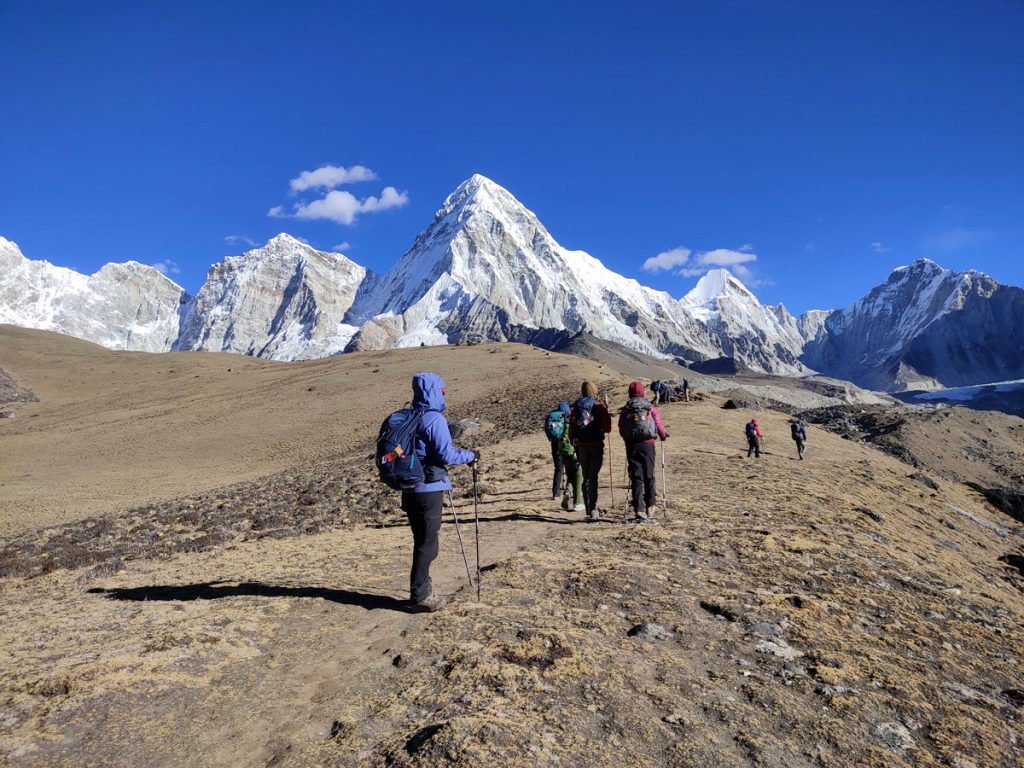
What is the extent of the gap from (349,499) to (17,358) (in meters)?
110

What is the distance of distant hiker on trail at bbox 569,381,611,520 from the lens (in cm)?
1077

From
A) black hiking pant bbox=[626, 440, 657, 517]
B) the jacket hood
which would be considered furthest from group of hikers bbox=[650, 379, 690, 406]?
the jacket hood

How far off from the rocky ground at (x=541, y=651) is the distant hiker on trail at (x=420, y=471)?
425 millimetres

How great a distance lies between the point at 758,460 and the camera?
747 inches

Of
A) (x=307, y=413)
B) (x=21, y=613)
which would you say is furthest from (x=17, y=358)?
(x=21, y=613)

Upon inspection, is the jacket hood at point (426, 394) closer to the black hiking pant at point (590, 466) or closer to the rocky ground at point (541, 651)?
the rocky ground at point (541, 651)

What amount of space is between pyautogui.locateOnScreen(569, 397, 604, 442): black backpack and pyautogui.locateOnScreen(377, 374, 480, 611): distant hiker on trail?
4.58 metres

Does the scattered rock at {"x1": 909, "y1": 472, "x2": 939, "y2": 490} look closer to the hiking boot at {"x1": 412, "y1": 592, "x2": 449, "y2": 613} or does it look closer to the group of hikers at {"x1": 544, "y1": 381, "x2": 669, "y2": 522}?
the group of hikers at {"x1": 544, "y1": 381, "x2": 669, "y2": 522}

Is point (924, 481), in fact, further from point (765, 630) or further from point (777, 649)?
point (777, 649)

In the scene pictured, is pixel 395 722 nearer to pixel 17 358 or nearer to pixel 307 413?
pixel 307 413

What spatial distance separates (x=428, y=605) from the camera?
638 centimetres

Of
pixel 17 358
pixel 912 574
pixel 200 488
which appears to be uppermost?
pixel 17 358

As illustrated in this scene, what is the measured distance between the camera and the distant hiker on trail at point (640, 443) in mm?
10227

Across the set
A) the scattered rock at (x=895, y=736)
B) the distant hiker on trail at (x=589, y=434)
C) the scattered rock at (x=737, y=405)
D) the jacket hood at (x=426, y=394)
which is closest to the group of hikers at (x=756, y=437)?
the distant hiker on trail at (x=589, y=434)
